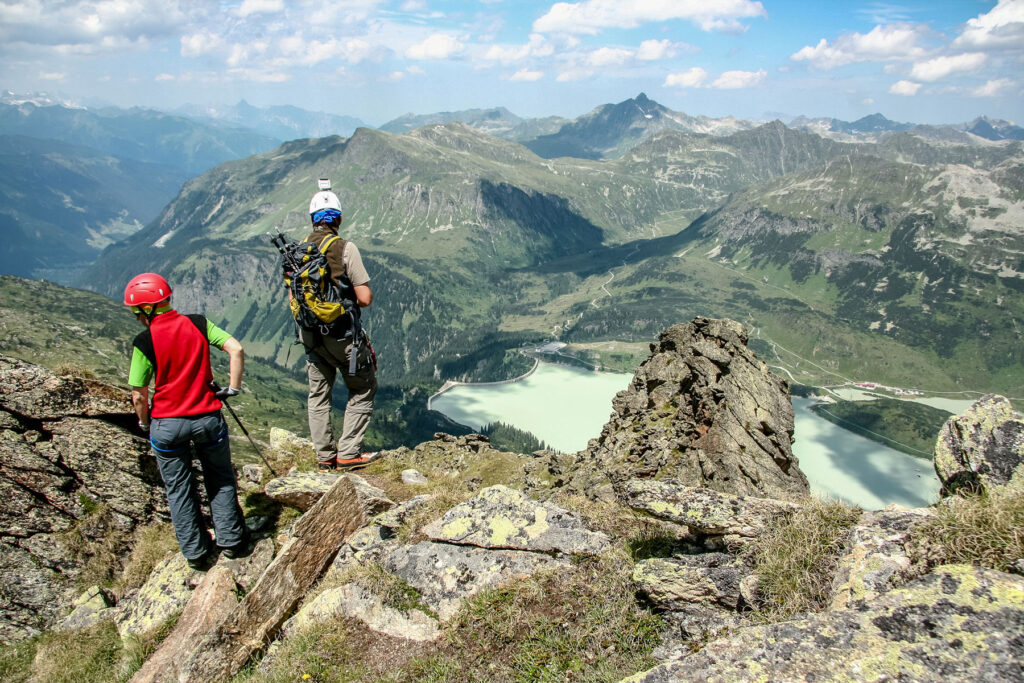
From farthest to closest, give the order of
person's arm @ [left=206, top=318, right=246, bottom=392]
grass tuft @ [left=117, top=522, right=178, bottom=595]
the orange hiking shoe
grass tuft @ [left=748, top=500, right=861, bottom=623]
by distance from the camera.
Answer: the orange hiking shoe, grass tuft @ [left=117, top=522, right=178, bottom=595], person's arm @ [left=206, top=318, right=246, bottom=392], grass tuft @ [left=748, top=500, right=861, bottom=623]

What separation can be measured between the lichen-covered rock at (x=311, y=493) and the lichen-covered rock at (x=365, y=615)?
119 inches

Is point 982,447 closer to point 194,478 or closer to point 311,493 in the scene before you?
point 311,493

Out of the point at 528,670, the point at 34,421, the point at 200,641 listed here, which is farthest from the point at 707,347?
the point at 34,421

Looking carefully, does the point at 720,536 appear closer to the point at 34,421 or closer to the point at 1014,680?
the point at 1014,680

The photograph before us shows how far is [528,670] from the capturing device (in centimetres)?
871

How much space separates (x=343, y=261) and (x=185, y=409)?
5.62 meters

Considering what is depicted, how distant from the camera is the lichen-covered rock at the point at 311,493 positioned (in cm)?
1416

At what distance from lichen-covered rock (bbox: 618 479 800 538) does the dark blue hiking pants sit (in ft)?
32.7

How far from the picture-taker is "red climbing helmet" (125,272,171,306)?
11.7 m

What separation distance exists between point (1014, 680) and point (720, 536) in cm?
488

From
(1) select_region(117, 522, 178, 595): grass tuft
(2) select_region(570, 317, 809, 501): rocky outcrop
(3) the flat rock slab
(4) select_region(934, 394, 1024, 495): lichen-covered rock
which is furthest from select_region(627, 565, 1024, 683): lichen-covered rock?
(1) select_region(117, 522, 178, 595): grass tuft

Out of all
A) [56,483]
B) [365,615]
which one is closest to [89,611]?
[56,483]

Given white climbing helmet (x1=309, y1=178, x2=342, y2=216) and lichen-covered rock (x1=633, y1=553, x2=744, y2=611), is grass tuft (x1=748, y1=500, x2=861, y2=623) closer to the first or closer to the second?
lichen-covered rock (x1=633, y1=553, x2=744, y2=611)

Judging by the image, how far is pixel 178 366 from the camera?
12.2 m
